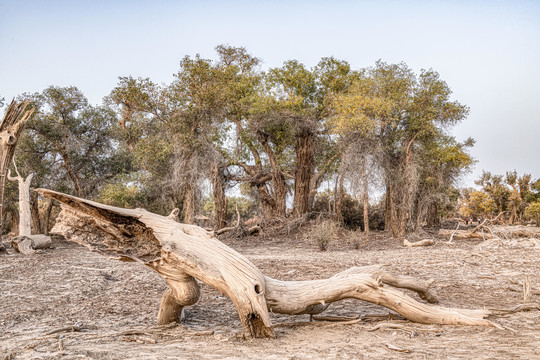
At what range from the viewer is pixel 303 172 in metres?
19.7

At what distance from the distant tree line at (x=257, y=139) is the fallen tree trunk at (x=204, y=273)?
11.4 m

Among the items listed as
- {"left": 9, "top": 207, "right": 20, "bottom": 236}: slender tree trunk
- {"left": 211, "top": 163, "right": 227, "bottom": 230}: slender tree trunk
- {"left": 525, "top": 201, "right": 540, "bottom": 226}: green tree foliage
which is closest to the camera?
{"left": 211, "top": 163, "right": 227, "bottom": 230}: slender tree trunk

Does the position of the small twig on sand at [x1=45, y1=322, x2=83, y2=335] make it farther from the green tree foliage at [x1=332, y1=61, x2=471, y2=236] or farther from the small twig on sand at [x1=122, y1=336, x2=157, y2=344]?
the green tree foliage at [x1=332, y1=61, x2=471, y2=236]

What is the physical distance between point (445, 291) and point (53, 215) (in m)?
25.3

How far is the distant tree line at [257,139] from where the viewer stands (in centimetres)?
1612

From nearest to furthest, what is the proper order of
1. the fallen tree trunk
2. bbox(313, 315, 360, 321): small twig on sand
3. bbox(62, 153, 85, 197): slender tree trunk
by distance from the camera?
1. the fallen tree trunk
2. bbox(313, 315, 360, 321): small twig on sand
3. bbox(62, 153, 85, 197): slender tree trunk

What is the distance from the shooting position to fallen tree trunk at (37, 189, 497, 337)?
12.6ft

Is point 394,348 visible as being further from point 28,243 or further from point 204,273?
point 28,243

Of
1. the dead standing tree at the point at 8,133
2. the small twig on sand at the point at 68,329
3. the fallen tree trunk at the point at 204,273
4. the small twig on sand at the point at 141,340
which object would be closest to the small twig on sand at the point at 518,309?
the fallen tree trunk at the point at 204,273

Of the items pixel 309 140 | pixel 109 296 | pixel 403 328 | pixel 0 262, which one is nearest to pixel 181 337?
pixel 403 328

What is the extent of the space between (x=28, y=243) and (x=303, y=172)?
12.4 m

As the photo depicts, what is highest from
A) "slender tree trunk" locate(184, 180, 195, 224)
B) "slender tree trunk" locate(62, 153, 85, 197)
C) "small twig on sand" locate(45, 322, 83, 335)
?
"slender tree trunk" locate(62, 153, 85, 197)

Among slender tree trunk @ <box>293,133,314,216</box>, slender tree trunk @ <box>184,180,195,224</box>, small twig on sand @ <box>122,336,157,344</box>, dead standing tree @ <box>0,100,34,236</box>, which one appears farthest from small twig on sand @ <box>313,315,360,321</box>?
slender tree trunk @ <box>293,133,314,216</box>

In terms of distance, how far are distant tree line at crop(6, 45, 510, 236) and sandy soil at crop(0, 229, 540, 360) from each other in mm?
7986
